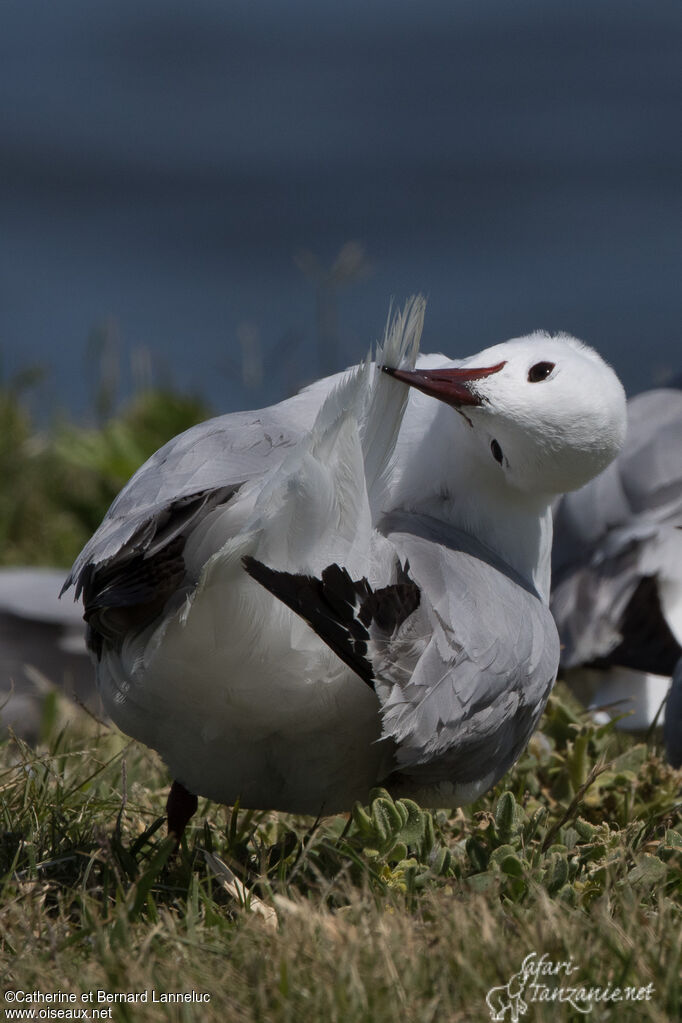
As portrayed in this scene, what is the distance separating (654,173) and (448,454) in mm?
19049

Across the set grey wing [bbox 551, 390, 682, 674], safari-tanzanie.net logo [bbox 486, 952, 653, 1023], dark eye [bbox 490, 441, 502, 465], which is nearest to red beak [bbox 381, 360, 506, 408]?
dark eye [bbox 490, 441, 502, 465]

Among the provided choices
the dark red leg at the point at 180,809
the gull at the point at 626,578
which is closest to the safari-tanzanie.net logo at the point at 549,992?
the dark red leg at the point at 180,809

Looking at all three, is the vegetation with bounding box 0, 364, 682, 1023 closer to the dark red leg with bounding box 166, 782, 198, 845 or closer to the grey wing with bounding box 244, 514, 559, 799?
the dark red leg with bounding box 166, 782, 198, 845

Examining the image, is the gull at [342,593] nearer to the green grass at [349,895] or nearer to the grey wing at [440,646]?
Answer: the grey wing at [440,646]

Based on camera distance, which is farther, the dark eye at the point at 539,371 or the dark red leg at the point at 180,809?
the dark red leg at the point at 180,809

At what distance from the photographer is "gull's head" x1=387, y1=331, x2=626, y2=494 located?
296cm

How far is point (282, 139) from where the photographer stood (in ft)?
74.7

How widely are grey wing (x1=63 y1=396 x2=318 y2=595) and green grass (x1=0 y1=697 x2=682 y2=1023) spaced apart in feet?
1.91

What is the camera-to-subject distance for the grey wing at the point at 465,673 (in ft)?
8.76

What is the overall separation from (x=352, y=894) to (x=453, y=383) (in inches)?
42.0

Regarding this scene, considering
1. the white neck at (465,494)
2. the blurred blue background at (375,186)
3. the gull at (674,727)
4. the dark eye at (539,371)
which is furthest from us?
the blurred blue background at (375,186)

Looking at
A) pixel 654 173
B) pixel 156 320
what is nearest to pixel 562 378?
pixel 156 320

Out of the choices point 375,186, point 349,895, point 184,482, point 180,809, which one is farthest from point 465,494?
point 375,186

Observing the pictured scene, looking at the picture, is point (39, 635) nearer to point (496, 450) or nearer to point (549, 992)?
point (496, 450)
